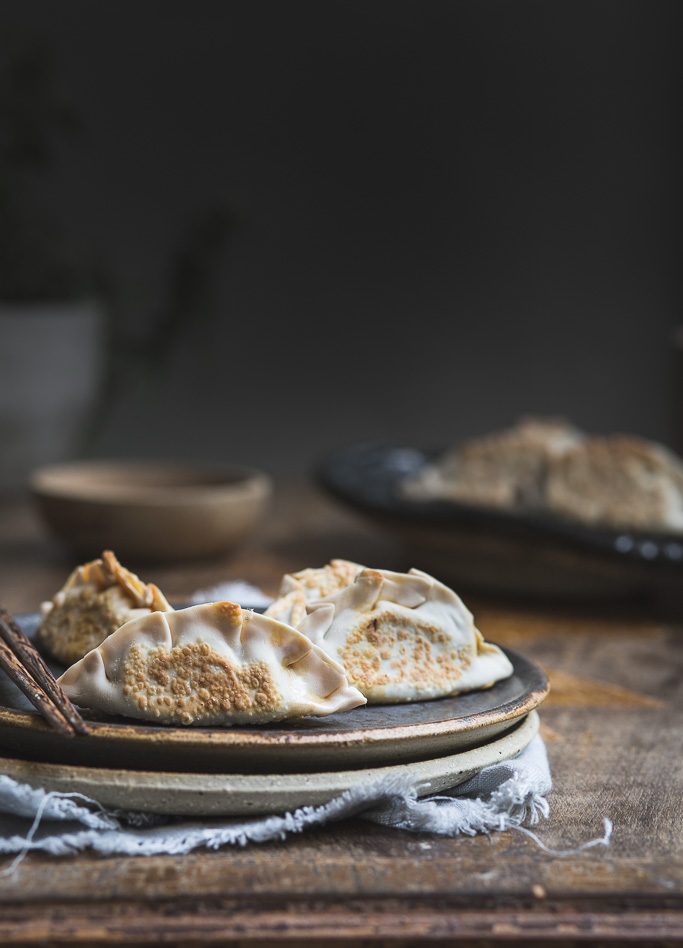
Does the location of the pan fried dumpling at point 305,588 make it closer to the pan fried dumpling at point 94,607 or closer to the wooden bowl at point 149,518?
the pan fried dumpling at point 94,607

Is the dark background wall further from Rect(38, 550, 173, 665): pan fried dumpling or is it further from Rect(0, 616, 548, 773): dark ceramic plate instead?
Rect(0, 616, 548, 773): dark ceramic plate

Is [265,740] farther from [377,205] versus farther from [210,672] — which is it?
[377,205]

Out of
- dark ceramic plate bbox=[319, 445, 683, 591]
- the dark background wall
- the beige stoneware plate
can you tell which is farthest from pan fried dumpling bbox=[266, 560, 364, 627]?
the dark background wall

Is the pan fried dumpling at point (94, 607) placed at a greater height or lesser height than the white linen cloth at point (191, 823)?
greater

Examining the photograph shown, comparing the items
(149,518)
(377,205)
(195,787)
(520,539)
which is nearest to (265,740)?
(195,787)

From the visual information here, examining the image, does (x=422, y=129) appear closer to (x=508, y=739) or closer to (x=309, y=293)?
(x=309, y=293)

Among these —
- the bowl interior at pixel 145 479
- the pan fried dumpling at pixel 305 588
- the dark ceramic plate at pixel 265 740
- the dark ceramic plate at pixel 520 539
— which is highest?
the pan fried dumpling at pixel 305 588

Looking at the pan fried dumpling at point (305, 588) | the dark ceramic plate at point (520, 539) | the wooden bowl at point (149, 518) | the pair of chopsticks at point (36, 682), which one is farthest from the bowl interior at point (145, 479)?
the pair of chopsticks at point (36, 682)
